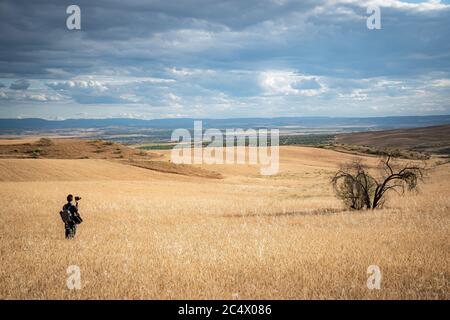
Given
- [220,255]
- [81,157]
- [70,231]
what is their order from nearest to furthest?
1. [220,255]
2. [70,231]
3. [81,157]

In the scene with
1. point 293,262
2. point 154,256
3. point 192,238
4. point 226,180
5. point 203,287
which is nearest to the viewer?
point 203,287

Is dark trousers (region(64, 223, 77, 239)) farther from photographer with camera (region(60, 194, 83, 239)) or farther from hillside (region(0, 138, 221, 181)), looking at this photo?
hillside (region(0, 138, 221, 181))

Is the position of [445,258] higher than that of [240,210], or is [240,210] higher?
[445,258]

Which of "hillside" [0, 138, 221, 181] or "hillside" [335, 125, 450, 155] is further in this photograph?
"hillside" [335, 125, 450, 155]

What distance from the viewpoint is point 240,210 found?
85.3 ft

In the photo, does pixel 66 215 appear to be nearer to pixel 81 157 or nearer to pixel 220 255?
pixel 220 255

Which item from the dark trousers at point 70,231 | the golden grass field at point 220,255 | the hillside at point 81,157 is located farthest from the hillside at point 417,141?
the dark trousers at point 70,231

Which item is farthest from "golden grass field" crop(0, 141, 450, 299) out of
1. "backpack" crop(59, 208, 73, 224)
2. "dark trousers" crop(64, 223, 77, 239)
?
"backpack" crop(59, 208, 73, 224)

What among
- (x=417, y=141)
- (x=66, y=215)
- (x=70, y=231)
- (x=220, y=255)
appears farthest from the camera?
(x=417, y=141)

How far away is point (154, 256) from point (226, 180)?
4839cm

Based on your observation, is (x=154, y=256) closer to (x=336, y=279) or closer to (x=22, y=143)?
(x=336, y=279)

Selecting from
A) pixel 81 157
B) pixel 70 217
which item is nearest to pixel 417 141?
pixel 81 157

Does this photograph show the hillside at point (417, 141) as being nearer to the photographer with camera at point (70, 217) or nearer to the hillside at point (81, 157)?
the hillside at point (81, 157)
